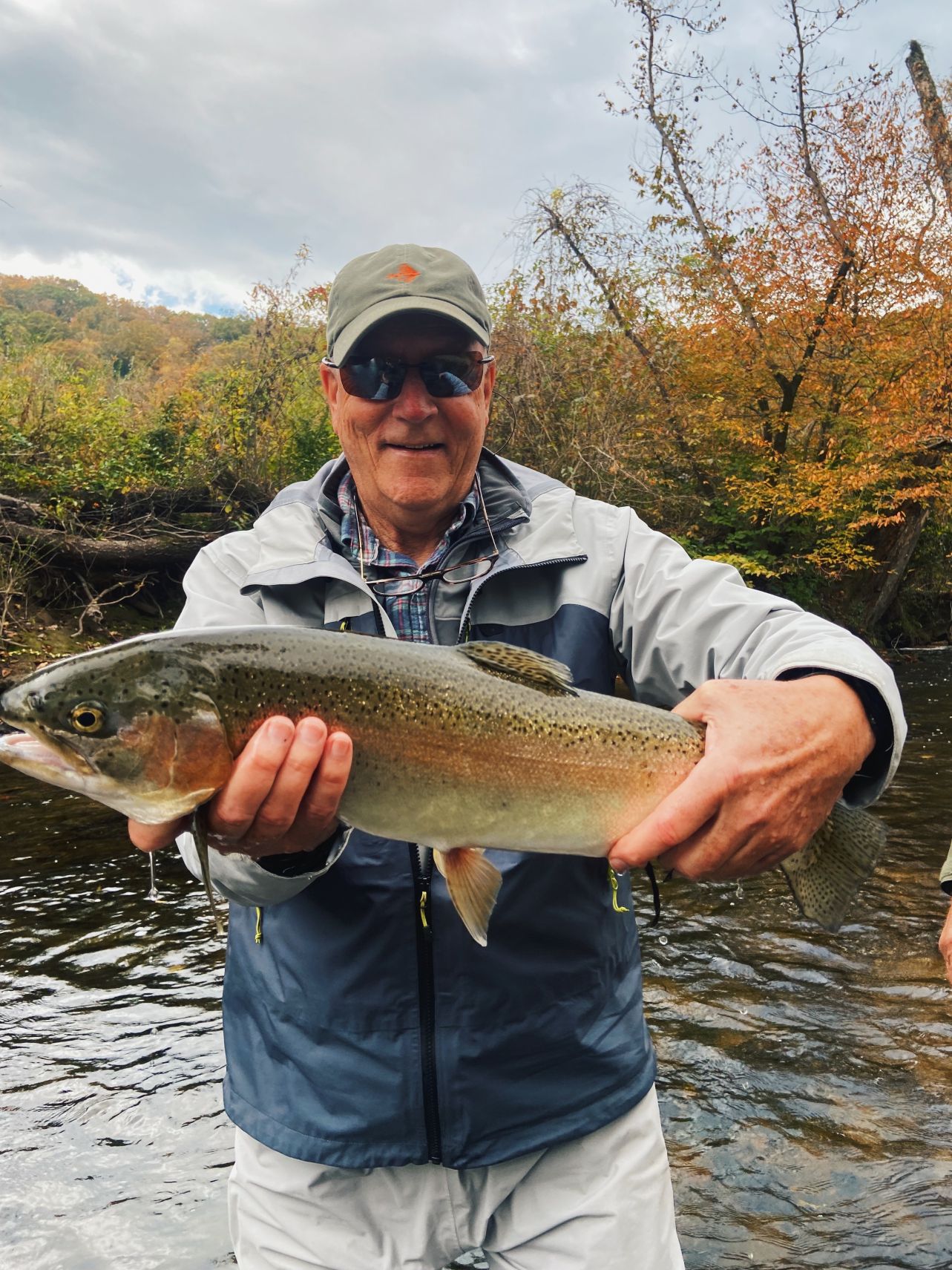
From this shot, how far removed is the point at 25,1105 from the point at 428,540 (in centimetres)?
369

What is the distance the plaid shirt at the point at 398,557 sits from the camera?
2.45 m

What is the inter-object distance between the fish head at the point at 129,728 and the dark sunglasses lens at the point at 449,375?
1110mm

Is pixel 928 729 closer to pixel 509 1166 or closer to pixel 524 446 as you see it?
pixel 524 446

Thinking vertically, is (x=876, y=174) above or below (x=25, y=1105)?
above

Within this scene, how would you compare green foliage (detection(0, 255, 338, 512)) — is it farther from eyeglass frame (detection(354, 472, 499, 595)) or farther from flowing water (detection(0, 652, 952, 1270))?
eyeglass frame (detection(354, 472, 499, 595))

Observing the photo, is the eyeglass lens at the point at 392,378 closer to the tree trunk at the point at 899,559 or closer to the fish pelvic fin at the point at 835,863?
the fish pelvic fin at the point at 835,863

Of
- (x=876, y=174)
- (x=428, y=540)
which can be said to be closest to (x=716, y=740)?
(x=428, y=540)

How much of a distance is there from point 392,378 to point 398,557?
0.51 m

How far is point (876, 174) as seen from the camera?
1772 centimetres

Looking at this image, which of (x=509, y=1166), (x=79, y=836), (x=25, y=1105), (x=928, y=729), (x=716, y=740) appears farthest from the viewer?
(x=928, y=729)

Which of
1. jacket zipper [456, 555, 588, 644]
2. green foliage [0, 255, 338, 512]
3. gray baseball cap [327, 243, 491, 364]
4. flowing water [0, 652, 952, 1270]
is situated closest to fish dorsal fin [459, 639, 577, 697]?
jacket zipper [456, 555, 588, 644]

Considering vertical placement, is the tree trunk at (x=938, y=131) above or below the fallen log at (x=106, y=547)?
above

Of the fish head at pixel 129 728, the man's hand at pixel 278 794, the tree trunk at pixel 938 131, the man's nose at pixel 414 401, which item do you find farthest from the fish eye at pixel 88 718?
the tree trunk at pixel 938 131

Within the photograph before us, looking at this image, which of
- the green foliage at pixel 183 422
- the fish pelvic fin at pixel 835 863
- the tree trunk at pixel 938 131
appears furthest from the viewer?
the tree trunk at pixel 938 131
